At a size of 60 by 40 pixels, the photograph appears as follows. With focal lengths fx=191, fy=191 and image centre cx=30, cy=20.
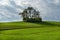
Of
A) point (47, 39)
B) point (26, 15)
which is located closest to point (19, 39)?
point (47, 39)

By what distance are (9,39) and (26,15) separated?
10777cm

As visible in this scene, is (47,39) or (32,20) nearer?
(47,39)

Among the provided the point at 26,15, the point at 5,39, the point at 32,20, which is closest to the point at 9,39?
the point at 5,39

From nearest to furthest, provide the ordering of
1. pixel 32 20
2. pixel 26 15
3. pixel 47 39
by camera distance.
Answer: pixel 47 39, pixel 32 20, pixel 26 15

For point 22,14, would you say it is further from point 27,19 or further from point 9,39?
point 9,39

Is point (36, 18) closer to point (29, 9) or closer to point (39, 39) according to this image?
point (29, 9)

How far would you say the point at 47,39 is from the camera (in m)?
31.4

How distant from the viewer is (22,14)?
467 ft

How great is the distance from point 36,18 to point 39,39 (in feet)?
341

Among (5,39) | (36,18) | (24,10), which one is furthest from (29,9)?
(5,39)

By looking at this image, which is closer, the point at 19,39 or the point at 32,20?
the point at 19,39

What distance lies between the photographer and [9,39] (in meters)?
32.6

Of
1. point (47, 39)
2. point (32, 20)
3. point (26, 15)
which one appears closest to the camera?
point (47, 39)

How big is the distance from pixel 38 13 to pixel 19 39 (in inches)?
4374
